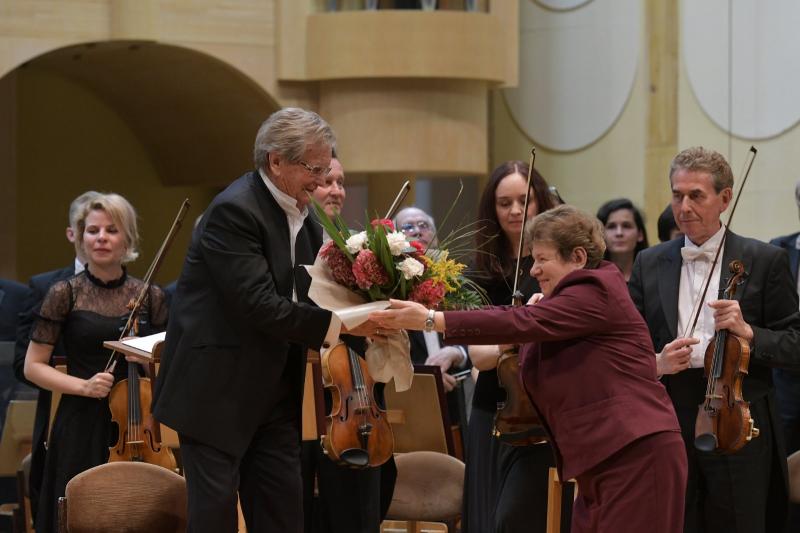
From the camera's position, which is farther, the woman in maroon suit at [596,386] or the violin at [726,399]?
the violin at [726,399]

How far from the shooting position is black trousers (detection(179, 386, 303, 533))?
12.1 ft

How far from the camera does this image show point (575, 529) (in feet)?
12.4

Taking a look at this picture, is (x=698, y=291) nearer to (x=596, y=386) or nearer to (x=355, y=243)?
(x=596, y=386)

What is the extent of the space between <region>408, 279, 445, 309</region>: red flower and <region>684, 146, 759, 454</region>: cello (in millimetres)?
1050

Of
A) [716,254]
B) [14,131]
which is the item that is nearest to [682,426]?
[716,254]

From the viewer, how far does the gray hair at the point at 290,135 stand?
3.82m

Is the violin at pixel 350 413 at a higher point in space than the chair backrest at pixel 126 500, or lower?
higher

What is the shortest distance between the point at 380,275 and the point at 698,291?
1382mm

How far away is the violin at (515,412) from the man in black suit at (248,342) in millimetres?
683

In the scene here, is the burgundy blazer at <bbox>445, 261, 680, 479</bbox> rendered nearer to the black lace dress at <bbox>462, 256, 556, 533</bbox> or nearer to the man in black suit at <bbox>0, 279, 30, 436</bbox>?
the black lace dress at <bbox>462, 256, 556, 533</bbox>

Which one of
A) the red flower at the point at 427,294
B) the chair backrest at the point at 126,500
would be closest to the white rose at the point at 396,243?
the red flower at the point at 427,294

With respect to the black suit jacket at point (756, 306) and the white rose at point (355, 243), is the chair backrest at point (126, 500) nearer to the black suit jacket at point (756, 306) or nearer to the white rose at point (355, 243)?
the white rose at point (355, 243)

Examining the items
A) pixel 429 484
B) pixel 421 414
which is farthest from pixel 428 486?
pixel 421 414

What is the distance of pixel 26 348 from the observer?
564 centimetres
